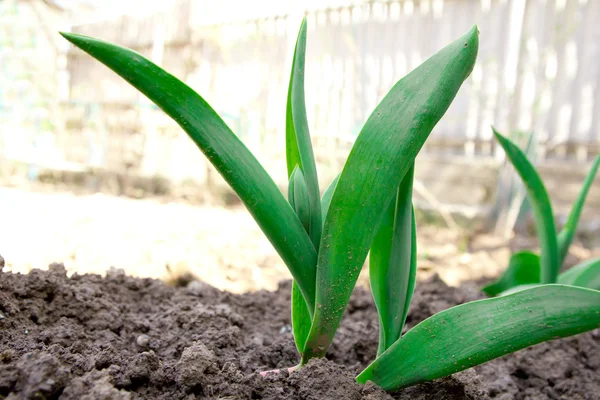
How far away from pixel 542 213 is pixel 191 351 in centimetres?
118

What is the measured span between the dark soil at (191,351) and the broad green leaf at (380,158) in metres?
0.20

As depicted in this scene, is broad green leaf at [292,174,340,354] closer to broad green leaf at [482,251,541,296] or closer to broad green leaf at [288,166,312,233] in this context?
broad green leaf at [288,166,312,233]

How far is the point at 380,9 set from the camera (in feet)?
14.6

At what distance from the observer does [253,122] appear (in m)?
4.97

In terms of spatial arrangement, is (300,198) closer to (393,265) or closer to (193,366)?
(393,265)

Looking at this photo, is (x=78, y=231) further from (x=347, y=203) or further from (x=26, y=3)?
(x=26, y=3)

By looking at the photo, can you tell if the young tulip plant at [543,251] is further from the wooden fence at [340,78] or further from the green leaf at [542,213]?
the wooden fence at [340,78]

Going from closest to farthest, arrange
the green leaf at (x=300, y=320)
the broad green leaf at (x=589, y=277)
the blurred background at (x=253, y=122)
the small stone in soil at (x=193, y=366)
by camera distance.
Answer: the small stone in soil at (x=193, y=366) < the green leaf at (x=300, y=320) < the broad green leaf at (x=589, y=277) < the blurred background at (x=253, y=122)

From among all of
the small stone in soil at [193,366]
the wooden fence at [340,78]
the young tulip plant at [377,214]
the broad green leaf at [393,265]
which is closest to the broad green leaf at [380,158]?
the young tulip plant at [377,214]

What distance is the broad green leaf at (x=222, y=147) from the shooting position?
718mm

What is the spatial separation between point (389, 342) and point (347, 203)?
1.02ft

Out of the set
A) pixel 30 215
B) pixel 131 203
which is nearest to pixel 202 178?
pixel 131 203

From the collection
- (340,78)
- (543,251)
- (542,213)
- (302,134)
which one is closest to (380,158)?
(302,134)

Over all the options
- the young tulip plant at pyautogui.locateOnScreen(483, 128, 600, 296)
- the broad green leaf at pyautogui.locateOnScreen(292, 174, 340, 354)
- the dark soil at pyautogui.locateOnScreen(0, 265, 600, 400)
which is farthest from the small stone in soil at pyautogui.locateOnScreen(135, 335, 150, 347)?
the young tulip plant at pyautogui.locateOnScreen(483, 128, 600, 296)
